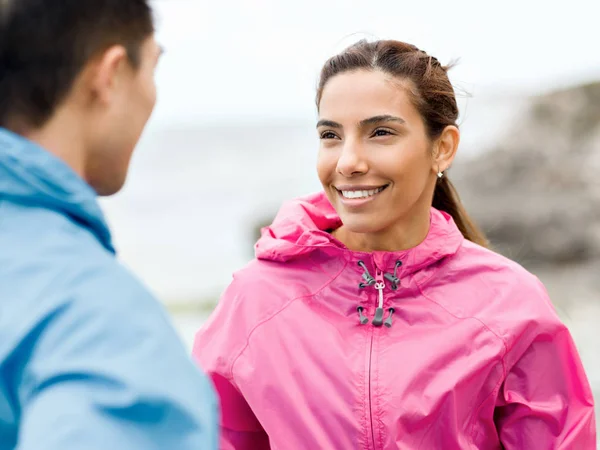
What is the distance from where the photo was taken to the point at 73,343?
4.10 ft

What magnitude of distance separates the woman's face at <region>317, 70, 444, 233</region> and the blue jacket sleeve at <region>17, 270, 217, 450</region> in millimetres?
1402

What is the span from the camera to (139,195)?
24938 mm

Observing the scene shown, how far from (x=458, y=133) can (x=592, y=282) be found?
19.9ft

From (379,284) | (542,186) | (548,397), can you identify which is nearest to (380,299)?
(379,284)

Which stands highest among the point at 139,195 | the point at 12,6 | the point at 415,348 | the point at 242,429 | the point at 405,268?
the point at 12,6

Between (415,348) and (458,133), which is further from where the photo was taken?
(458,133)

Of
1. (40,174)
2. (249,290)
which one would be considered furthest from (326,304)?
(40,174)

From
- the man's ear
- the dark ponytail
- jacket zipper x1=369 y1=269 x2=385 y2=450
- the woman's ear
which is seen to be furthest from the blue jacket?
the dark ponytail

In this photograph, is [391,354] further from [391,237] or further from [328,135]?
[328,135]

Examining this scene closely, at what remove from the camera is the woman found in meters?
2.55

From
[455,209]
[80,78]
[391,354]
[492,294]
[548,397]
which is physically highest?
[80,78]

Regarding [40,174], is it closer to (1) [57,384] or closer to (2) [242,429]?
(1) [57,384]

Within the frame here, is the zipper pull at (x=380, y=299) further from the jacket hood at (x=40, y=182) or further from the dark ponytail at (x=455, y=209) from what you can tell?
the jacket hood at (x=40, y=182)

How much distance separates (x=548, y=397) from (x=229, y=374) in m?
0.88
